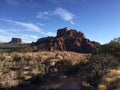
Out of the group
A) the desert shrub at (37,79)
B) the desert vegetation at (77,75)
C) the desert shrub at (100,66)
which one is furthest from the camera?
the desert shrub at (37,79)

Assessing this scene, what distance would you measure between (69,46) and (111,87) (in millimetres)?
66791

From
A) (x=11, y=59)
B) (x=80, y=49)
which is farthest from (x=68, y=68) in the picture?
(x=80, y=49)

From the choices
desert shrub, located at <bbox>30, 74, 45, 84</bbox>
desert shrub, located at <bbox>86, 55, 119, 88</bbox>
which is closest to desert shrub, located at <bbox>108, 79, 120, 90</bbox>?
desert shrub, located at <bbox>86, 55, 119, 88</bbox>

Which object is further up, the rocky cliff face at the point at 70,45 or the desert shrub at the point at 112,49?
the rocky cliff face at the point at 70,45

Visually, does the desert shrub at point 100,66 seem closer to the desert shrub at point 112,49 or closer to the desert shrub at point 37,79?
the desert shrub at point 112,49

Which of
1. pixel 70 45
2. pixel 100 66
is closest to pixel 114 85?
pixel 100 66

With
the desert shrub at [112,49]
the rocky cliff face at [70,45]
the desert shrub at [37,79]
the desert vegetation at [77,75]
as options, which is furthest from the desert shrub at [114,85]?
the rocky cliff face at [70,45]

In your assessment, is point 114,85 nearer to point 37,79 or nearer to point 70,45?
point 37,79

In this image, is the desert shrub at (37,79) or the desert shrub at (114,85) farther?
the desert shrub at (37,79)

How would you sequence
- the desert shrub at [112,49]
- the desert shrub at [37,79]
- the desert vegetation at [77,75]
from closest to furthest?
1. the desert vegetation at [77,75]
2. the desert shrub at [112,49]
3. the desert shrub at [37,79]

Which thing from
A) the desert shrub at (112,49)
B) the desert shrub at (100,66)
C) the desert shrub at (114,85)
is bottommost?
the desert shrub at (114,85)

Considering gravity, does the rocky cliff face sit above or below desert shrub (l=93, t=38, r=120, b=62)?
above

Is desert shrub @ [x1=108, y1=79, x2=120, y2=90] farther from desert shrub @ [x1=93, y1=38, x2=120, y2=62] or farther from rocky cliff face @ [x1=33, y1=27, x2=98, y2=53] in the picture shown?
rocky cliff face @ [x1=33, y1=27, x2=98, y2=53]

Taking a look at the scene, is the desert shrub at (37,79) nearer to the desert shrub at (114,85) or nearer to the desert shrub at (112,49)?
the desert shrub at (112,49)
